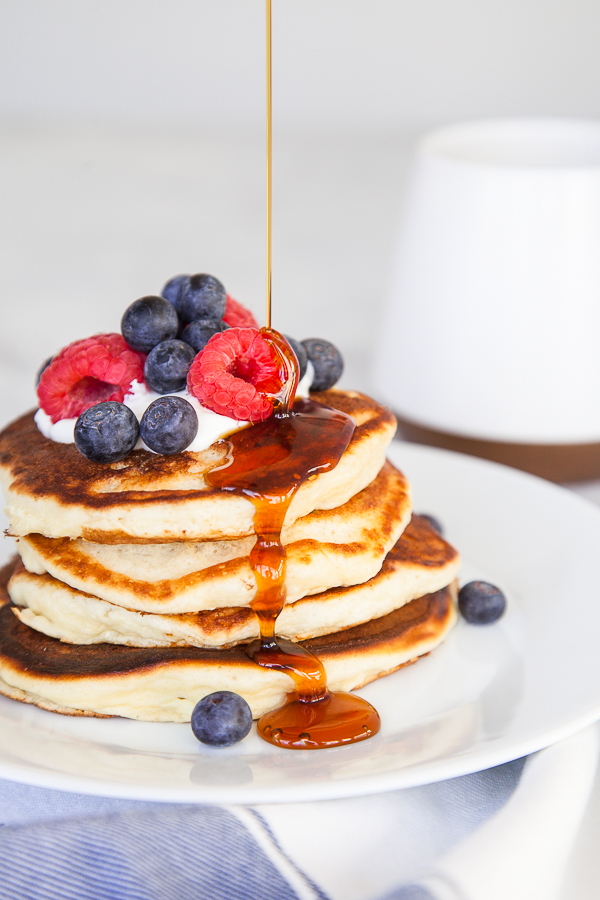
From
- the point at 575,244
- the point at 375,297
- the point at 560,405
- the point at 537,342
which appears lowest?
the point at 375,297

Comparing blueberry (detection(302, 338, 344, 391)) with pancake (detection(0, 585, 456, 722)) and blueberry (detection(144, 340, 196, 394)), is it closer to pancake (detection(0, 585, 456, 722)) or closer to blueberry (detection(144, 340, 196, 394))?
blueberry (detection(144, 340, 196, 394))

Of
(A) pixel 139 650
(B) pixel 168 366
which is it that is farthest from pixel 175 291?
(A) pixel 139 650

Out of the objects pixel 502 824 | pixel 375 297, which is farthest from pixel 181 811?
pixel 375 297

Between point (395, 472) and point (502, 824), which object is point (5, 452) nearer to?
point (395, 472)

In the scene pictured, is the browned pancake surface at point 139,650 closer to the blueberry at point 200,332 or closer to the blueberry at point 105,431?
the blueberry at point 105,431

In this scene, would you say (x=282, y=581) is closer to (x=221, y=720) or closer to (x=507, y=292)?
(x=221, y=720)

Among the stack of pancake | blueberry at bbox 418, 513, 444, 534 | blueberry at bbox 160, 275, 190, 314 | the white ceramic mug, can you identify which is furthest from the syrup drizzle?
the white ceramic mug
